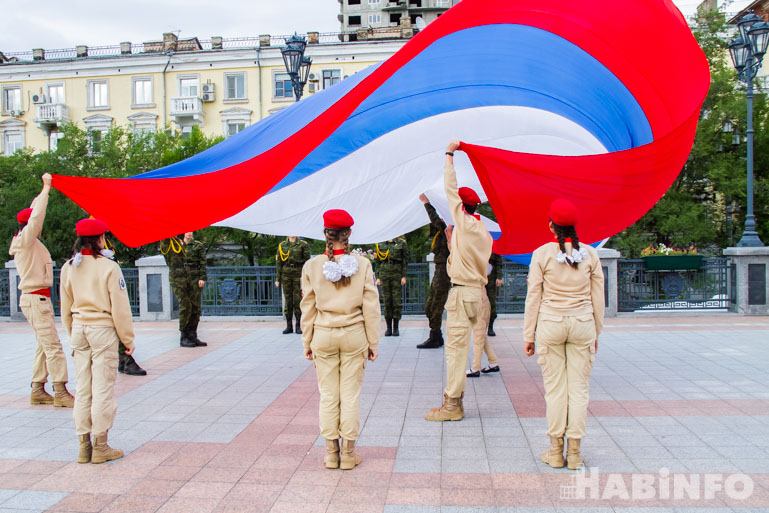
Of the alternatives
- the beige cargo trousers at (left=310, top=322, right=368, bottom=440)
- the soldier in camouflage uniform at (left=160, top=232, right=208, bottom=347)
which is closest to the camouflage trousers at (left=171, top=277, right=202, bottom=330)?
the soldier in camouflage uniform at (left=160, top=232, right=208, bottom=347)

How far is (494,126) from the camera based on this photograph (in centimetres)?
691

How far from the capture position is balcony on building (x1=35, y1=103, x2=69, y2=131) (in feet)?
127

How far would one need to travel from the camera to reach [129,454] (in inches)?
186

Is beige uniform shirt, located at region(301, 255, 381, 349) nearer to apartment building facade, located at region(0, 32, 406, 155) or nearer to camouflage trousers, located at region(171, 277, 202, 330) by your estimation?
camouflage trousers, located at region(171, 277, 202, 330)

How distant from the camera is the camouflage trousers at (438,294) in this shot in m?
8.73

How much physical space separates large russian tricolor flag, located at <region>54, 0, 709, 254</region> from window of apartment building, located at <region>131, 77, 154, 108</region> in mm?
37363

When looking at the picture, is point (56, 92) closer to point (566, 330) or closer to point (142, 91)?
point (142, 91)

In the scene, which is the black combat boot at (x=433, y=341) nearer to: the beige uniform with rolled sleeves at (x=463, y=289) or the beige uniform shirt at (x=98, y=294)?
the beige uniform with rolled sleeves at (x=463, y=289)

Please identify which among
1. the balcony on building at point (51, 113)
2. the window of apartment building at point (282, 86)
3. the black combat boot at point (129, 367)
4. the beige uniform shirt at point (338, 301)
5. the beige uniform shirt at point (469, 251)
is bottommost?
the black combat boot at point (129, 367)

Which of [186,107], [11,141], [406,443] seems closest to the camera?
[406,443]

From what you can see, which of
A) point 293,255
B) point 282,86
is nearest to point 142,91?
point 282,86

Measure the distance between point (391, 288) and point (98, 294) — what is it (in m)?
6.39

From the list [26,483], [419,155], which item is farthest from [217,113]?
[26,483]

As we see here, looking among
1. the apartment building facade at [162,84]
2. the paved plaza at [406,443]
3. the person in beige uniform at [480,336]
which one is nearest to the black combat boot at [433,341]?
the paved plaza at [406,443]
